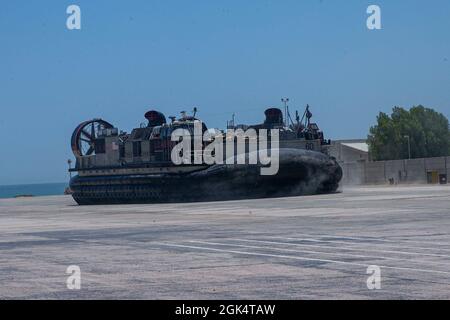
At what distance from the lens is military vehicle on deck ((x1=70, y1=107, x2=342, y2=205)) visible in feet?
115

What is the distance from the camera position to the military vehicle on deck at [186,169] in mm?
35031

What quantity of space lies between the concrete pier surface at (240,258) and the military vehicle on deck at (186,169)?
14.9m

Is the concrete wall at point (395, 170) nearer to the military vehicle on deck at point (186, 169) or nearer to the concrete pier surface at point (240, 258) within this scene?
the military vehicle on deck at point (186, 169)

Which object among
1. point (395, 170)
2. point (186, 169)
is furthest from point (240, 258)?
point (395, 170)

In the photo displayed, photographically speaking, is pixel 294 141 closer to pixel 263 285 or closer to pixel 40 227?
pixel 40 227

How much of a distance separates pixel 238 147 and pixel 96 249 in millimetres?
23257

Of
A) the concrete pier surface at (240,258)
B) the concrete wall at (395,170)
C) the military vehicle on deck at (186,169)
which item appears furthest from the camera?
the concrete wall at (395,170)

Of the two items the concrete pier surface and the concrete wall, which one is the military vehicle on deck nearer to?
the concrete wall

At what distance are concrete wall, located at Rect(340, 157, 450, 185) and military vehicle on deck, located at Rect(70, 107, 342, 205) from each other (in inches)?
408

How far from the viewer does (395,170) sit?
171ft

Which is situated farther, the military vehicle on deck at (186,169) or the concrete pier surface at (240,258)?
the military vehicle on deck at (186,169)

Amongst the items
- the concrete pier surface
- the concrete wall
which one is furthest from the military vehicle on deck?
the concrete pier surface

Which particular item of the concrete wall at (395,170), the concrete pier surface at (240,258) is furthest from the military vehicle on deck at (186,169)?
the concrete pier surface at (240,258)

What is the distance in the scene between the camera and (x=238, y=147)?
120ft
